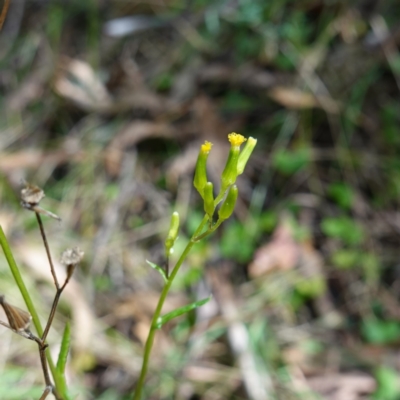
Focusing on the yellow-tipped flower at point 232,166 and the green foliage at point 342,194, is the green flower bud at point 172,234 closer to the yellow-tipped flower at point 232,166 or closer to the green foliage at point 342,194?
the yellow-tipped flower at point 232,166

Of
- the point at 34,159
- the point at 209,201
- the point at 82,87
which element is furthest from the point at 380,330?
the point at 82,87

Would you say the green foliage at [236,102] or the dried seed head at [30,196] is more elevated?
the green foliage at [236,102]

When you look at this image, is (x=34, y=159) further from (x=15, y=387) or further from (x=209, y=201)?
(x=209, y=201)

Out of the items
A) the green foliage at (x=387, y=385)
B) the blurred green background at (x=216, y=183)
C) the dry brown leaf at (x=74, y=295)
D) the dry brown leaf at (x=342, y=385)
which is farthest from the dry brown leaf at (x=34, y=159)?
the green foliage at (x=387, y=385)

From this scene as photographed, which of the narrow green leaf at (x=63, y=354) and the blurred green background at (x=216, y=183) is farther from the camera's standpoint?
the blurred green background at (x=216, y=183)

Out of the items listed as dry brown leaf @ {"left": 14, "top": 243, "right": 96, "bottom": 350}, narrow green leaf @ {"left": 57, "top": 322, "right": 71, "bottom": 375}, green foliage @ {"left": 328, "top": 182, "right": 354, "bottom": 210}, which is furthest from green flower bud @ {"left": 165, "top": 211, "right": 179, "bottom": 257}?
green foliage @ {"left": 328, "top": 182, "right": 354, "bottom": 210}

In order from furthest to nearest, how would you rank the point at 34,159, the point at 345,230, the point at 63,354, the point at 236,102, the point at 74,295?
the point at 236,102 → the point at 34,159 → the point at 345,230 → the point at 74,295 → the point at 63,354

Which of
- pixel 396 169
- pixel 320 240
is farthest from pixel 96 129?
pixel 396 169

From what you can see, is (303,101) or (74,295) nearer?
(74,295)
